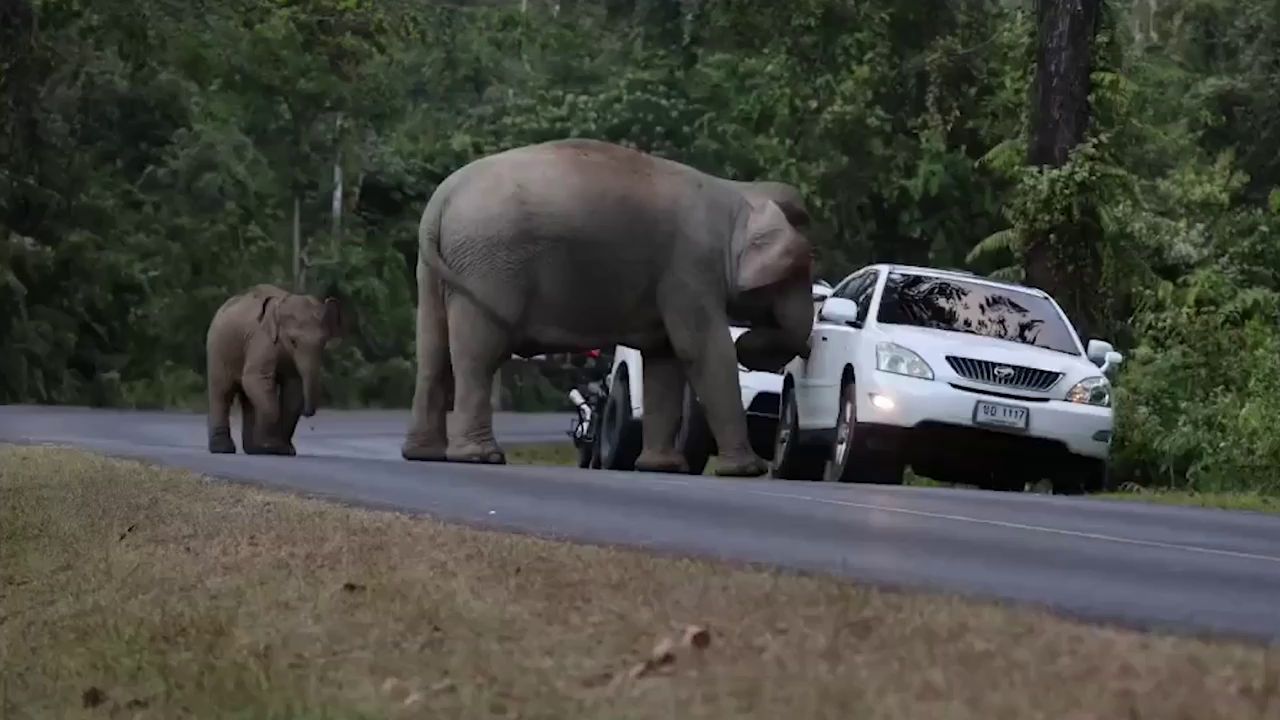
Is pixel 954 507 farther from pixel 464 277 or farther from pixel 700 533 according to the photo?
pixel 464 277

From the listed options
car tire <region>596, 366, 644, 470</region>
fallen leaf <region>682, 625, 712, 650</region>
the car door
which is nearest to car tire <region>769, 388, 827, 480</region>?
the car door

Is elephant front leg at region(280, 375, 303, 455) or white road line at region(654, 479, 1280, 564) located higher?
elephant front leg at region(280, 375, 303, 455)

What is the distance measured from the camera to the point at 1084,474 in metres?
20.3

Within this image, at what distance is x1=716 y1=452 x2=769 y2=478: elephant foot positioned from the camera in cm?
2102

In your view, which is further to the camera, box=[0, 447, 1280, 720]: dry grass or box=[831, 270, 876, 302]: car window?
box=[831, 270, 876, 302]: car window

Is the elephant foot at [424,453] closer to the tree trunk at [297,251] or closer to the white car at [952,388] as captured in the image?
the white car at [952,388]

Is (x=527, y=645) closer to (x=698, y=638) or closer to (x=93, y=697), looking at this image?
(x=698, y=638)

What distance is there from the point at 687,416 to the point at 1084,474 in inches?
168

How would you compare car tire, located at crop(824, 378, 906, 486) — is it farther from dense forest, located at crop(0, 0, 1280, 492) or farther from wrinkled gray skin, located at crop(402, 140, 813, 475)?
dense forest, located at crop(0, 0, 1280, 492)

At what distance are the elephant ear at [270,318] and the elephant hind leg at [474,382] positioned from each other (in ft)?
9.87

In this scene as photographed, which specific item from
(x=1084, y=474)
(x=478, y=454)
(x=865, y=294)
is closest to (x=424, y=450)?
(x=478, y=454)

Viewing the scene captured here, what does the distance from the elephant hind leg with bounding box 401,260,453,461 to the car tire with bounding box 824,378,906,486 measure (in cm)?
346

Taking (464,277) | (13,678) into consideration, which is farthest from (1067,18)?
(13,678)

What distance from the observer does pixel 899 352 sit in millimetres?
19594
